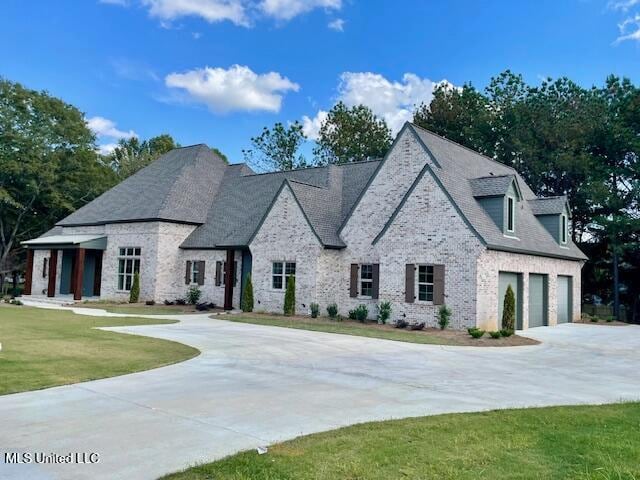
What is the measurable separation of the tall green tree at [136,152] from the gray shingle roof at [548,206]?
127 ft

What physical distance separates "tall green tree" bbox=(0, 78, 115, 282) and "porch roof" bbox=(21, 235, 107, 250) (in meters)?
10.6

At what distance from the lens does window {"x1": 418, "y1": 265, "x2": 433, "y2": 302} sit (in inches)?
797

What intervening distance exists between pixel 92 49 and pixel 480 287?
56.1ft

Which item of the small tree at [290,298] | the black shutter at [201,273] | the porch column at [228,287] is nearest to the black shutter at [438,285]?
the small tree at [290,298]

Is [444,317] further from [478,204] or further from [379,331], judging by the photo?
[478,204]

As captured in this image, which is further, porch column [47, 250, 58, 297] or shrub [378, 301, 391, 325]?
porch column [47, 250, 58, 297]

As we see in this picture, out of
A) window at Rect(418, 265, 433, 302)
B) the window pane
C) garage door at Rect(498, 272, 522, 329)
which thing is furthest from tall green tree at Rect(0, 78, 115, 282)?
garage door at Rect(498, 272, 522, 329)

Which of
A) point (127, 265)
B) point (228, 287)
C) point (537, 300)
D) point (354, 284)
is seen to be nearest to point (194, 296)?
point (228, 287)

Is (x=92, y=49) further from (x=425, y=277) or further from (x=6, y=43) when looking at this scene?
(x=425, y=277)

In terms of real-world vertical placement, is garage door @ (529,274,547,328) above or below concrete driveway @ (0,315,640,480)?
above

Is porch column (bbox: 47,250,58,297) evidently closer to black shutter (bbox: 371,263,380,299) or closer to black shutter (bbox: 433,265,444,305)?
black shutter (bbox: 371,263,380,299)

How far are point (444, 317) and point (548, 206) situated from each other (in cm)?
1151

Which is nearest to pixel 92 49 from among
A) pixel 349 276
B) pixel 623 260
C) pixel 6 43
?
pixel 6 43

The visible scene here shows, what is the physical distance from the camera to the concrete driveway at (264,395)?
18.0 ft
